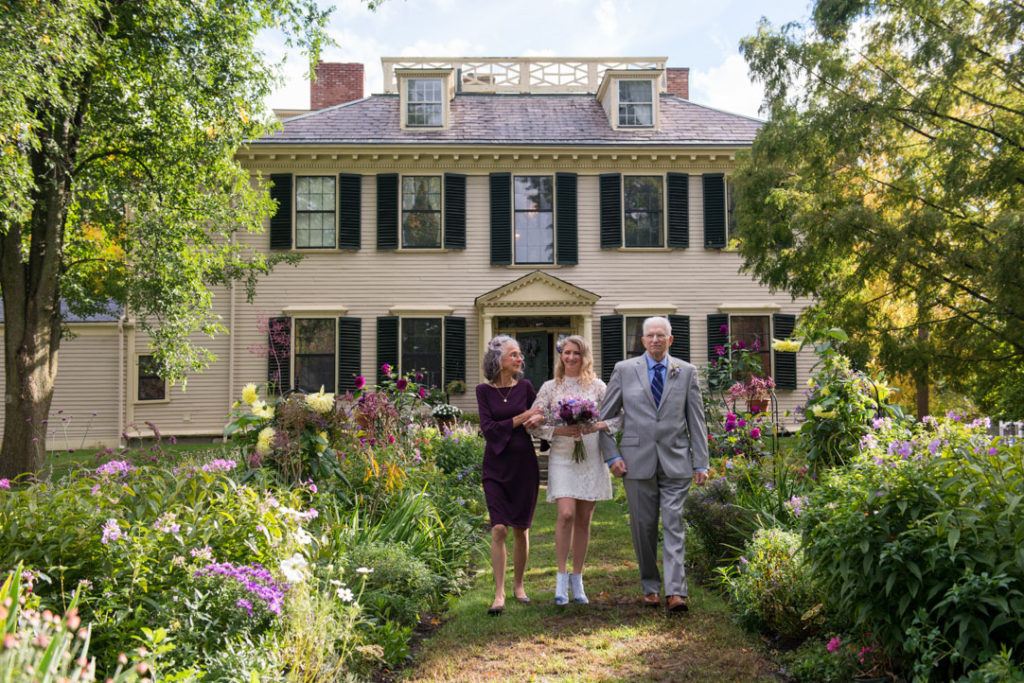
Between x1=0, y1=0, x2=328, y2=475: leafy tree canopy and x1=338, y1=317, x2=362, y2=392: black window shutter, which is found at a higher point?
x1=0, y1=0, x2=328, y2=475: leafy tree canopy

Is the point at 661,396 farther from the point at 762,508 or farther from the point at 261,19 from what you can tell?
the point at 261,19

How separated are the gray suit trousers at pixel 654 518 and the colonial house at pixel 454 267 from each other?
39.5ft

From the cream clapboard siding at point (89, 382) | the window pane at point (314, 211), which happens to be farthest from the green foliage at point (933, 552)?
the cream clapboard siding at point (89, 382)

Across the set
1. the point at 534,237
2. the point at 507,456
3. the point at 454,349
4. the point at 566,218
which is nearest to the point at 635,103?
the point at 566,218

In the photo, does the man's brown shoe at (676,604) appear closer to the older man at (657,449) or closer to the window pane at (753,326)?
the older man at (657,449)

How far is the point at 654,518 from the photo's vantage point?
5461mm

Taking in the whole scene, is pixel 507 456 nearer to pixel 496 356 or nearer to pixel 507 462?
pixel 507 462

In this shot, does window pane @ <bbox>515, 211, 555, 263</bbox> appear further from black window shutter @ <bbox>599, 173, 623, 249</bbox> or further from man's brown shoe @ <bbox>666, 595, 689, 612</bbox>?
man's brown shoe @ <bbox>666, 595, 689, 612</bbox>

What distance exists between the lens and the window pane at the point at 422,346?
1759cm

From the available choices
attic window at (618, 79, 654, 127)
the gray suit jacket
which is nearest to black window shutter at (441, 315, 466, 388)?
attic window at (618, 79, 654, 127)

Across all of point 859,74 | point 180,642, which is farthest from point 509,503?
point 859,74

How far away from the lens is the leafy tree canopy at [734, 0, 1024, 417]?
9.66 meters

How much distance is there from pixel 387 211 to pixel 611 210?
17.2ft

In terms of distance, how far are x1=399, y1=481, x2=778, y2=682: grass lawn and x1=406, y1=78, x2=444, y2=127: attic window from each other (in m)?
14.5
